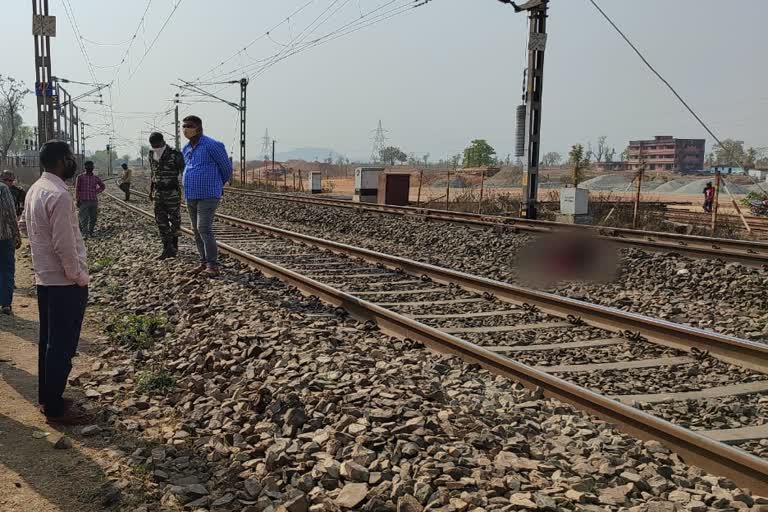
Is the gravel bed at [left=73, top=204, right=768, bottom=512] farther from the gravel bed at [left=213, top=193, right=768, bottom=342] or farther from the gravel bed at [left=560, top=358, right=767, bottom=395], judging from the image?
the gravel bed at [left=213, top=193, right=768, bottom=342]

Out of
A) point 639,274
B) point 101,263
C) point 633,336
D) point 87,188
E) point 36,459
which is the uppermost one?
point 87,188

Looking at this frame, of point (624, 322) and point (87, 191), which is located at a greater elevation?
point (87, 191)

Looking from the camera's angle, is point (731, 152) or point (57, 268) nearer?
point (57, 268)

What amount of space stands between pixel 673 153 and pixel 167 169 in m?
144

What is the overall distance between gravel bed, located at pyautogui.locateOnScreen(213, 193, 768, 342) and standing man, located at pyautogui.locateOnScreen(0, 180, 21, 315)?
6301 mm

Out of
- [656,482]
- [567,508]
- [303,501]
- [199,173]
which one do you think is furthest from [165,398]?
[199,173]

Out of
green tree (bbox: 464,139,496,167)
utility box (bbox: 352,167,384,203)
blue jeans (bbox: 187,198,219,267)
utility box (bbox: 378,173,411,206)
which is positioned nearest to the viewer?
blue jeans (bbox: 187,198,219,267)

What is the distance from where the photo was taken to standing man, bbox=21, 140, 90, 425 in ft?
14.2

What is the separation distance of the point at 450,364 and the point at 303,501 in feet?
8.00

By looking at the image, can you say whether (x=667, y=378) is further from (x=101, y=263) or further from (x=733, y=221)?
(x=733, y=221)

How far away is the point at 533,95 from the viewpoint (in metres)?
17.2

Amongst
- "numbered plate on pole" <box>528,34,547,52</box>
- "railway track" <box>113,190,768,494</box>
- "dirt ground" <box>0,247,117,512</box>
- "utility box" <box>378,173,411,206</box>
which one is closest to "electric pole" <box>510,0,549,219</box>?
"numbered plate on pole" <box>528,34,547,52</box>

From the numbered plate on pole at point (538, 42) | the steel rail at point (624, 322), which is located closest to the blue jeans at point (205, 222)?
the steel rail at point (624, 322)

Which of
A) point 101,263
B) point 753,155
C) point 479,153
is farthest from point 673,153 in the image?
point 101,263
